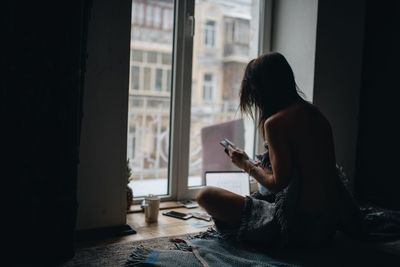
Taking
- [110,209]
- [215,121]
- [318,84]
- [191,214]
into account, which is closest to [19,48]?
[110,209]

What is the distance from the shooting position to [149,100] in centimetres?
218

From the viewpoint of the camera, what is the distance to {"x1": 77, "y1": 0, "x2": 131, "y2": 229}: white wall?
5.68 ft

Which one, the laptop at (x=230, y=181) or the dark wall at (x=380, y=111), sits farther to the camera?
the dark wall at (x=380, y=111)

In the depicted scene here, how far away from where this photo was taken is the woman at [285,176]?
1479 mm

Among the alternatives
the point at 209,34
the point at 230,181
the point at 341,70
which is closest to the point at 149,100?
the point at 209,34

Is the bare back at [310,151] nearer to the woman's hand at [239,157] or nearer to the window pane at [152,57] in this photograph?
the woman's hand at [239,157]

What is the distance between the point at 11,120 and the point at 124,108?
0.55 metres

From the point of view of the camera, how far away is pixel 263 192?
176 centimetres

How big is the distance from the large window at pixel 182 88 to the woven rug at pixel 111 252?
584 millimetres

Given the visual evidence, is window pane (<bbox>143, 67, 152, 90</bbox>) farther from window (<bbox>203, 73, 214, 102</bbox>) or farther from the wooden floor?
the wooden floor

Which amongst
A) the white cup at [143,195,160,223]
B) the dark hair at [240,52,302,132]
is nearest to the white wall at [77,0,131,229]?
the white cup at [143,195,160,223]

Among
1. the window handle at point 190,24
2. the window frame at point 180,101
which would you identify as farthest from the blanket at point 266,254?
the window handle at point 190,24

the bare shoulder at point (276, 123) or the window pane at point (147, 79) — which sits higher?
the window pane at point (147, 79)

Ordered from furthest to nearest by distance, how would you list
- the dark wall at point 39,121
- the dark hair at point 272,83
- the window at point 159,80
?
1. the window at point 159,80
2. the dark hair at point 272,83
3. the dark wall at point 39,121
